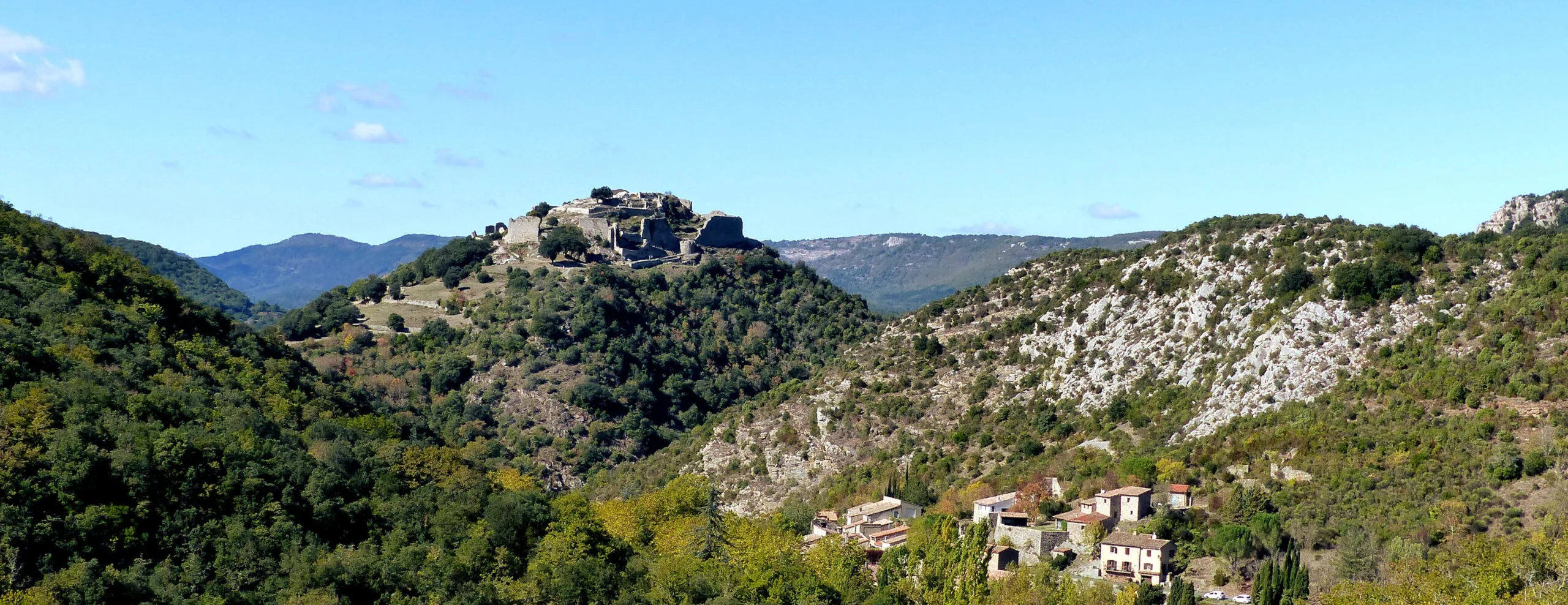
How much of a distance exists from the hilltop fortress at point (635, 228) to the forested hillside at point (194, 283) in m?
73.3

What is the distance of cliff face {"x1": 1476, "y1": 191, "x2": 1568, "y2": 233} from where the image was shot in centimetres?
10188

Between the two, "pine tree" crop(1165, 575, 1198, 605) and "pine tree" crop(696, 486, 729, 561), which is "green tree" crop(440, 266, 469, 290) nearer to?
"pine tree" crop(696, 486, 729, 561)

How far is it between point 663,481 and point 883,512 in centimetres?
1539

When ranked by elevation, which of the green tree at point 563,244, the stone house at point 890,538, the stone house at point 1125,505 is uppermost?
the green tree at point 563,244

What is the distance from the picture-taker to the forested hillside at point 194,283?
580 ft

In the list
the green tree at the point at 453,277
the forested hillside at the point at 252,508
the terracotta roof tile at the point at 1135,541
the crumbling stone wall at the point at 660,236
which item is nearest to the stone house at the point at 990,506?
the terracotta roof tile at the point at 1135,541

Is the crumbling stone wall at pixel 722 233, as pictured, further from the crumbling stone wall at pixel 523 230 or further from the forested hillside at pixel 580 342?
the crumbling stone wall at pixel 523 230

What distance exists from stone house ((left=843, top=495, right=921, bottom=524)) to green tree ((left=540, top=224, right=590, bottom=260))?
5369 cm

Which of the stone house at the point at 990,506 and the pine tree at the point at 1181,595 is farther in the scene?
the stone house at the point at 990,506

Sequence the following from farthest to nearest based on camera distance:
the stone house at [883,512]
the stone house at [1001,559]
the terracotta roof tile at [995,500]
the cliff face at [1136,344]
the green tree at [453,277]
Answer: the green tree at [453,277], the cliff face at [1136,344], the stone house at [883,512], the terracotta roof tile at [995,500], the stone house at [1001,559]

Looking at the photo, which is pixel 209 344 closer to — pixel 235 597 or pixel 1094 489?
pixel 235 597

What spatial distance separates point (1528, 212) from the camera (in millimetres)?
107000

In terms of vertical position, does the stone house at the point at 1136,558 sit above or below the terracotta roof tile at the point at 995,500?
below

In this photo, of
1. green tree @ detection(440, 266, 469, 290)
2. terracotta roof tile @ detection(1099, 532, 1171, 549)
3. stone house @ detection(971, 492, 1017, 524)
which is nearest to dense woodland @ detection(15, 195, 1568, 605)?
terracotta roof tile @ detection(1099, 532, 1171, 549)
